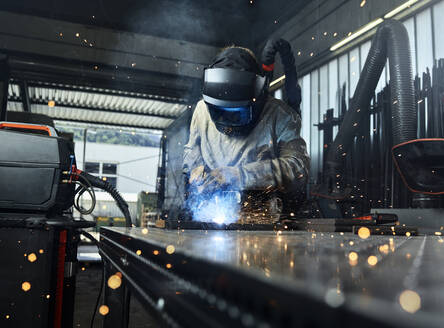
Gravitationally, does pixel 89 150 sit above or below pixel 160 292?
above

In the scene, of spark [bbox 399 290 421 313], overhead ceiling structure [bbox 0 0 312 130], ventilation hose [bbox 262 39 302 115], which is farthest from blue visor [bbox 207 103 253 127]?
overhead ceiling structure [bbox 0 0 312 130]

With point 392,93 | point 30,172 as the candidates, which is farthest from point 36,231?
point 392,93

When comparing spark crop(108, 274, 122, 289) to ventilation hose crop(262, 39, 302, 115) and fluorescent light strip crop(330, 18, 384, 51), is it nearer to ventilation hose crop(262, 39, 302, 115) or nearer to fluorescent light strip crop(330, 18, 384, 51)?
ventilation hose crop(262, 39, 302, 115)

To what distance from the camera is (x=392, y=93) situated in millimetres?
2768

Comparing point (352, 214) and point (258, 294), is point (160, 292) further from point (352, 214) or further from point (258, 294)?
point (352, 214)

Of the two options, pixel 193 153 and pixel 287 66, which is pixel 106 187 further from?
pixel 287 66

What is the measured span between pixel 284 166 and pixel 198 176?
411mm

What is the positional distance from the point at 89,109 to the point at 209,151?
714 cm

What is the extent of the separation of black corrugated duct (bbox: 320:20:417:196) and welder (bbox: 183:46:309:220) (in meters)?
0.95

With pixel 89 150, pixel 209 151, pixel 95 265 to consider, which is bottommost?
pixel 95 265

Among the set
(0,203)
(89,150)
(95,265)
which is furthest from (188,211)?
(89,150)

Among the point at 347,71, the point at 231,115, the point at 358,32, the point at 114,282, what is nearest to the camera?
the point at 114,282

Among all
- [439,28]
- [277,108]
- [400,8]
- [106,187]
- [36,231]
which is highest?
[400,8]

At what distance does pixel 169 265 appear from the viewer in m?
0.41
